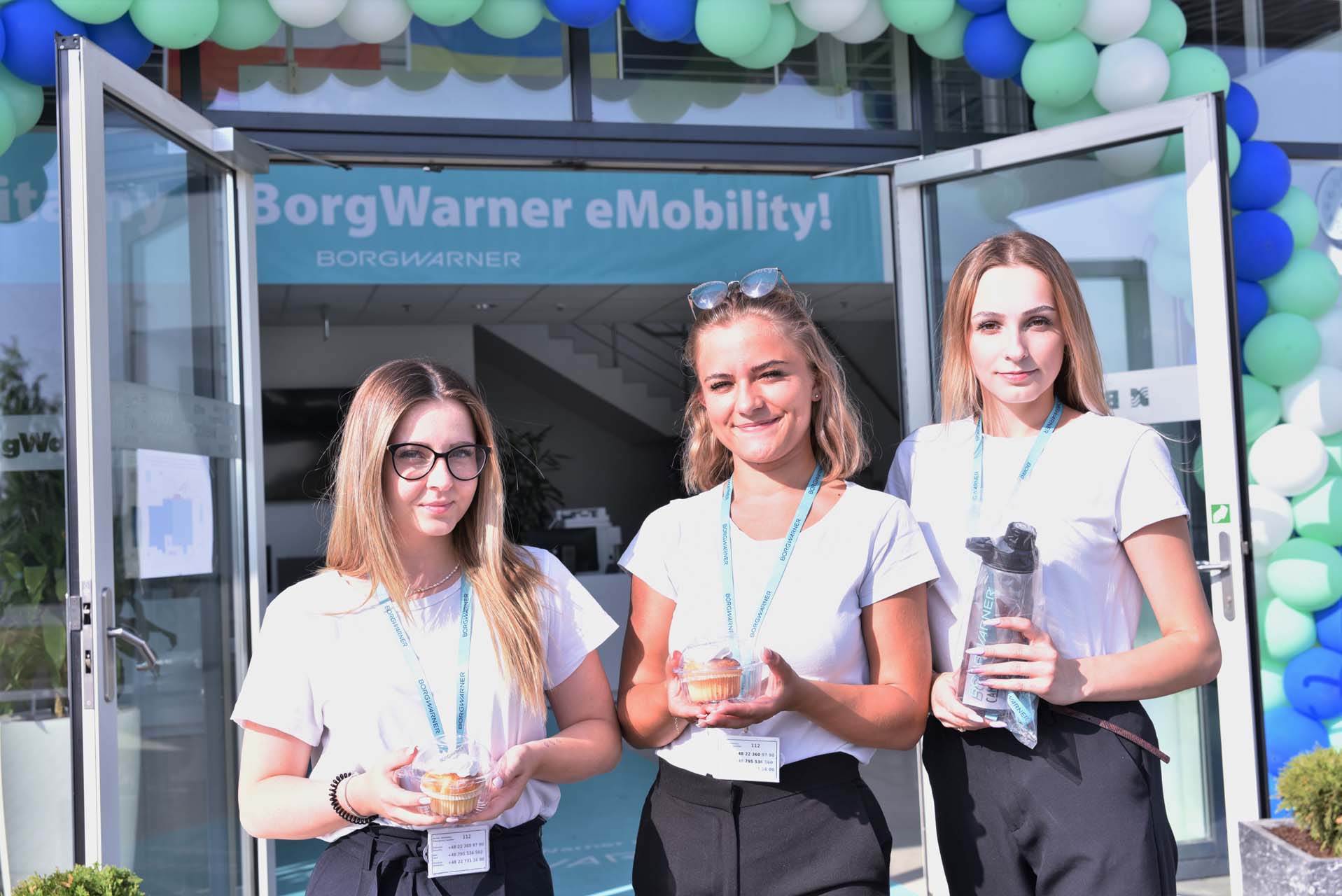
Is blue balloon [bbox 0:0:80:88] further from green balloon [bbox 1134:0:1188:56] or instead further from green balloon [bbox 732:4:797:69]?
green balloon [bbox 1134:0:1188:56]

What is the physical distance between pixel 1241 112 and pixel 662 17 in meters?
1.96

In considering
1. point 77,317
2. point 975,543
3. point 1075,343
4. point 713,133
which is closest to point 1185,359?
point 713,133

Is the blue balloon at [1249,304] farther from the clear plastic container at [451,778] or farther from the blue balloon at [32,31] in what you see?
the blue balloon at [32,31]

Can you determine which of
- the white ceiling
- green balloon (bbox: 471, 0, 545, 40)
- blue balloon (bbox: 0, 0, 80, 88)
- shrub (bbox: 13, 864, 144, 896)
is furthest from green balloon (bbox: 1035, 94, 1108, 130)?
the white ceiling

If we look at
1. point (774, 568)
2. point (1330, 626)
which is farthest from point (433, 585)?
point (1330, 626)

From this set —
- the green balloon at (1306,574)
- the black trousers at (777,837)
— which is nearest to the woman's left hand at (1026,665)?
the black trousers at (777,837)

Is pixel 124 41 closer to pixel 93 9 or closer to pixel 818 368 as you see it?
pixel 93 9

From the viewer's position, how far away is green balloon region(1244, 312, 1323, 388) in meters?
3.89

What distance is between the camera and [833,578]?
1719mm

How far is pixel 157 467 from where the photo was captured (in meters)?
3.04

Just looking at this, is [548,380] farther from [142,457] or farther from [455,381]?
[455,381]

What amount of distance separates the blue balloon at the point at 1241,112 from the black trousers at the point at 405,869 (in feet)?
11.1

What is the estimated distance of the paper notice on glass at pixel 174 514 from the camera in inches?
119

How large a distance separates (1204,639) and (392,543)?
48.2 inches
